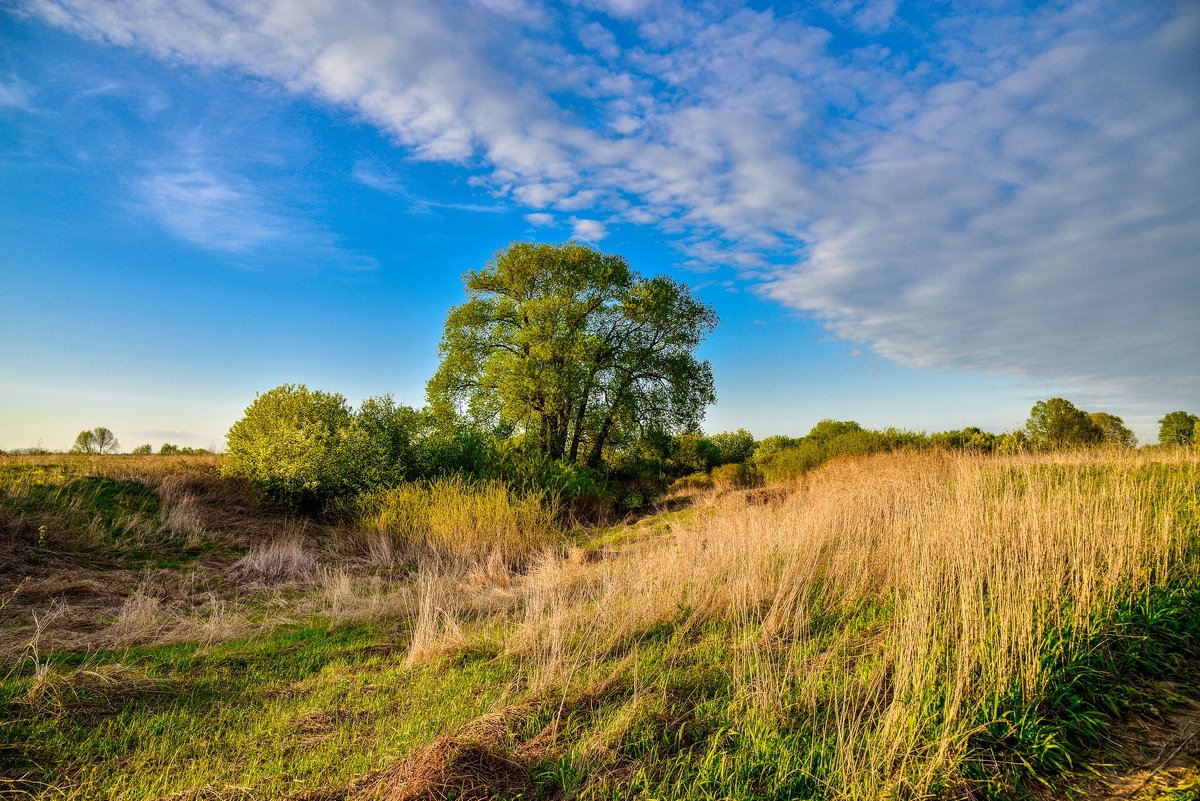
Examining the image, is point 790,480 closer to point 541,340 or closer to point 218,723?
point 541,340

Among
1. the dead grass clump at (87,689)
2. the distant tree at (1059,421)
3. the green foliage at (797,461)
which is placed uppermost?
the distant tree at (1059,421)

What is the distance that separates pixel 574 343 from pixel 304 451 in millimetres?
10969

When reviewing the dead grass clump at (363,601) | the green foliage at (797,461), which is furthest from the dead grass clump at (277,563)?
the green foliage at (797,461)

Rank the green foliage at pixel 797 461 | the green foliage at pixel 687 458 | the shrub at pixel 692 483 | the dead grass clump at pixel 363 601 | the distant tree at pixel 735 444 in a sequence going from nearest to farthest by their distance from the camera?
the dead grass clump at pixel 363 601 < the green foliage at pixel 797 461 < the shrub at pixel 692 483 < the green foliage at pixel 687 458 < the distant tree at pixel 735 444

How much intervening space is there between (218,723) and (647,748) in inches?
119

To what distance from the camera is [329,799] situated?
318 centimetres

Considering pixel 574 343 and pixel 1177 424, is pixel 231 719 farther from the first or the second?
pixel 1177 424

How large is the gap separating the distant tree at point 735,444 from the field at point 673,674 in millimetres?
28603

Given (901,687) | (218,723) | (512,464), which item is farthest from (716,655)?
(512,464)

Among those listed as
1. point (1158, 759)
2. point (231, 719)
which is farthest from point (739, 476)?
point (231, 719)

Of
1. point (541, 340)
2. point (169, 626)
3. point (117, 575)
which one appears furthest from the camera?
point (541, 340)

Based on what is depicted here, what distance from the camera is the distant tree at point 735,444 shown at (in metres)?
37.7

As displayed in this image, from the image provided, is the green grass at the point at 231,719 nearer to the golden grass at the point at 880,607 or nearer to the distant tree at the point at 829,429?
the golden grass at the point at 880,607

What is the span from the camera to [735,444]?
3975 cm
